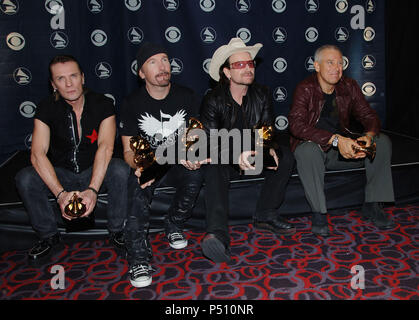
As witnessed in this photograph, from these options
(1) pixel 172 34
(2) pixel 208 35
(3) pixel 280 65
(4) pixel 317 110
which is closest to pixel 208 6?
(2) pixel 208 35

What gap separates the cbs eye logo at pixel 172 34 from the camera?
451 cm

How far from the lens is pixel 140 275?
8.52ft

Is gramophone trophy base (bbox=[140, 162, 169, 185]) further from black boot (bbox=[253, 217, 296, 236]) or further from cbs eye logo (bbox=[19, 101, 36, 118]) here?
cbs eye logo (bbox=[19, 101, 36, 118])

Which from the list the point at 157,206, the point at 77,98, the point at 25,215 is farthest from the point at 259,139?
the point at 25,215

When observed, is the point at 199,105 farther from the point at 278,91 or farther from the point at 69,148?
the point at 278,91

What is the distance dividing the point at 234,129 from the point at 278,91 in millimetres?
1846

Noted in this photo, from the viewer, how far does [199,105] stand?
10.9 ft

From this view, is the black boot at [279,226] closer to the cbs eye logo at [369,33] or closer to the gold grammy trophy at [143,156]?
the gold grammy trophy at [143,156]

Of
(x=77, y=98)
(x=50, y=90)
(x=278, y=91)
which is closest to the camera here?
(x=77, y=98)

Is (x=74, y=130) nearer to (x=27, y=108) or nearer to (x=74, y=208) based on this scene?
(x=74, y=208)

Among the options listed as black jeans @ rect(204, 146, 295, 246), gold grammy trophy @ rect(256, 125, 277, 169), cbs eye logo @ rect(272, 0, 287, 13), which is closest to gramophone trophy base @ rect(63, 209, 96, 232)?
black jeans @ rect(204, 146, 295, 246)

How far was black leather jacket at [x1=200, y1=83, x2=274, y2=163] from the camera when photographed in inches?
127

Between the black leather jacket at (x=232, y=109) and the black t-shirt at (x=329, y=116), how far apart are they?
A: 49 centimetres

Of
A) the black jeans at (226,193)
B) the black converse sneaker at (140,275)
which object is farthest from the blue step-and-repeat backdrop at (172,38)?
the black converse sneaker at (140,275)
